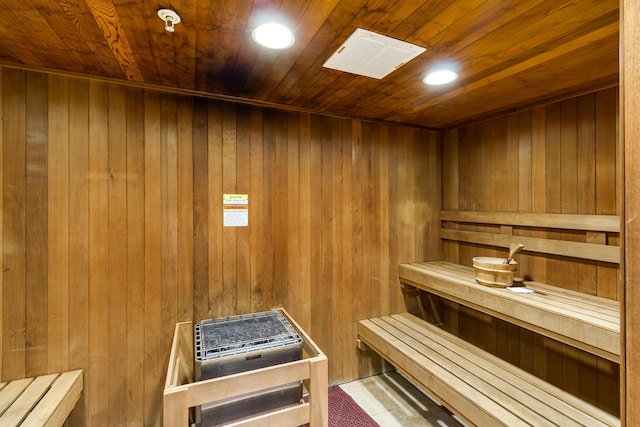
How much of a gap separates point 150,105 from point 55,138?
54 centimetres

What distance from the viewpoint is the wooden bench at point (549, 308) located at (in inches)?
54.6

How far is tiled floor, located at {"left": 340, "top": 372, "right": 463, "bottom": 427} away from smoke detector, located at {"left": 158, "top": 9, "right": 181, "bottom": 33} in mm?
2560

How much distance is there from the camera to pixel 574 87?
1.84 metres

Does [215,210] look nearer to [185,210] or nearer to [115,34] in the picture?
[185,210]

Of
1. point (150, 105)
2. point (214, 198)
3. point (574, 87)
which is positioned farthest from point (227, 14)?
point (574, 87)

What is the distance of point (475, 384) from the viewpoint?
1.70 metres

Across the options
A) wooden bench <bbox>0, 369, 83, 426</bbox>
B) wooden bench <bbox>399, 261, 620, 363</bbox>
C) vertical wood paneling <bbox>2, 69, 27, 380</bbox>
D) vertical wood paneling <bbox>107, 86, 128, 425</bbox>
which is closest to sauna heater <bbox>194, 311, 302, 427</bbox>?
vertical wood paneling <bbox>107, 86, 128, 425</bbox>

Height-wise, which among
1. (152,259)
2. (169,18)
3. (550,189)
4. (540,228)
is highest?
(169,18)

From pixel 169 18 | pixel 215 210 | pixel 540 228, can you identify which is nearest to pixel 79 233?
pixel 215 210

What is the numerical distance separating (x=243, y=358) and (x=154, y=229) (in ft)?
3.28

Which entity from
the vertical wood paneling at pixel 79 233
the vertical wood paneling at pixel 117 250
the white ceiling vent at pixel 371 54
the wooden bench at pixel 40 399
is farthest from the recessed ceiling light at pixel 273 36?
the wooden bench at pixel 40 399

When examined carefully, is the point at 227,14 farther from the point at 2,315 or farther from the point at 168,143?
the point at 2,315

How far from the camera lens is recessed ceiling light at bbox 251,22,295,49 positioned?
50.0 inches

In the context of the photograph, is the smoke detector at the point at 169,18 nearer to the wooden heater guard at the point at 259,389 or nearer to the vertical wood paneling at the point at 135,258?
the vertical wood paneling at the point at 135,258
